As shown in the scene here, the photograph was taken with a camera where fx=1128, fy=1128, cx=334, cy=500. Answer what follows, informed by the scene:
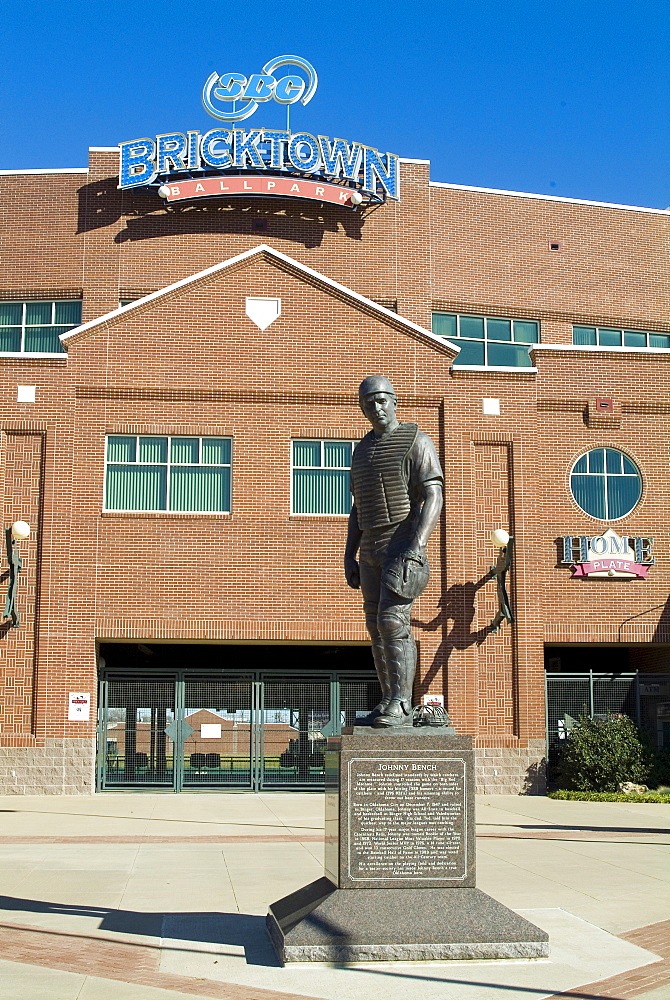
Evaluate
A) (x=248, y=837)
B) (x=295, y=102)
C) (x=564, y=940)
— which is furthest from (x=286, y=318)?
(x=564, y=940)

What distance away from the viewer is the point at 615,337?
2934cm

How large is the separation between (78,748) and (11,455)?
19.2 feet

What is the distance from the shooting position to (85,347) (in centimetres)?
2286

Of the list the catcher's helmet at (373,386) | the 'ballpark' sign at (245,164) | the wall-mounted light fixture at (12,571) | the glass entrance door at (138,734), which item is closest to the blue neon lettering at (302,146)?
the 'ballpark' sign at (245,164)

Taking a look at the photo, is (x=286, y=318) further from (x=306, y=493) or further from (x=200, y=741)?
(x=200, y=741)

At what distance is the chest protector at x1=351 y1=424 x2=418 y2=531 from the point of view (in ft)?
29.7

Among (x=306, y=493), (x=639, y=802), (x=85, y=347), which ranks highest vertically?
(x=85, y=347)

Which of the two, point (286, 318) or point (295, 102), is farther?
point (295, 102)

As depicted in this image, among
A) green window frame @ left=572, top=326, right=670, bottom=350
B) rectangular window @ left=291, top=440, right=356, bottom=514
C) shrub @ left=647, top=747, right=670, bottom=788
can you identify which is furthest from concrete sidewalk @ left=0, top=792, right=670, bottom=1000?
green window frame @ left=572, top=326, right=670, bottom=350

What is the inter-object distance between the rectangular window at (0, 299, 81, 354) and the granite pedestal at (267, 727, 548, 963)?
67.4 ft

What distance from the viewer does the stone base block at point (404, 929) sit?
7.72 meters

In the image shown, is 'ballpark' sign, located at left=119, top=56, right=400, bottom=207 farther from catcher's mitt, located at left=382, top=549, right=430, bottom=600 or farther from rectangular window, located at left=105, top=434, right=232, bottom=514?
catcher's mitt, located at left=382, top=549, right=430, bottom=600

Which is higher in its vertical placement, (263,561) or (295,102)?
(295,102)

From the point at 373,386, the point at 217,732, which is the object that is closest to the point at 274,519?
the point at 217,732
